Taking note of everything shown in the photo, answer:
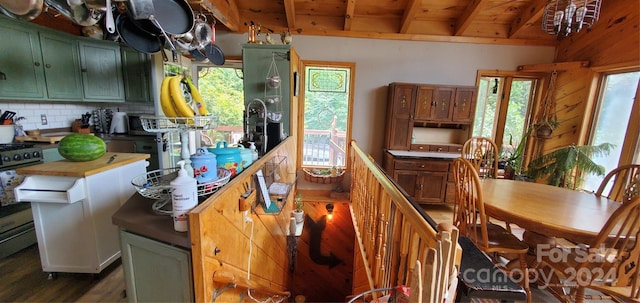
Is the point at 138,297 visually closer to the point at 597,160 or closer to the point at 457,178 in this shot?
the point at 457,178

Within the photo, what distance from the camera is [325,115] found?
388cm

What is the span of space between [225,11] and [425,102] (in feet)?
9.44

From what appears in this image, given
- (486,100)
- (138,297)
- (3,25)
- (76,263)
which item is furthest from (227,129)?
(486,100)

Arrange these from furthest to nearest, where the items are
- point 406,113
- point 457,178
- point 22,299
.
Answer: point 406,113, point 457,178, point 22,299

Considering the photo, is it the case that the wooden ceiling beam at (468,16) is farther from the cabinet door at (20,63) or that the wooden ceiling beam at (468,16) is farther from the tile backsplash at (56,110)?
the cabinet door at (20,63)

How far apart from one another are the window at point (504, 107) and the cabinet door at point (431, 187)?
115 centimetres

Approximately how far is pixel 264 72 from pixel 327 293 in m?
3.16

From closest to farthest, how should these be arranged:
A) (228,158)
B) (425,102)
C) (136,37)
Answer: (228,158) < (136,37) < (425,102)

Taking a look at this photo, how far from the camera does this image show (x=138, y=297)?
1007 millimetres

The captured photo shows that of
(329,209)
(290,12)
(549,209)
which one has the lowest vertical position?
(329,209)

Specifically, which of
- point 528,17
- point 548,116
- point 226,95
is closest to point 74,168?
point 226,95

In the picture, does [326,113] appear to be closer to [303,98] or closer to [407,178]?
[303,98]

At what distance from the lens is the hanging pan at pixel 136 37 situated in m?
1.47

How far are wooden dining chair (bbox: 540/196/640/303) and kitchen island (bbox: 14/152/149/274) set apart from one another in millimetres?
3040
